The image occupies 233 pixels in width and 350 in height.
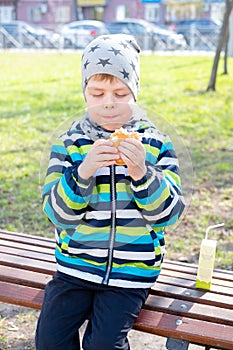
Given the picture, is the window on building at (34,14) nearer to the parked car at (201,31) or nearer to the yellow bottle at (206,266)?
the parked car at (201,31)

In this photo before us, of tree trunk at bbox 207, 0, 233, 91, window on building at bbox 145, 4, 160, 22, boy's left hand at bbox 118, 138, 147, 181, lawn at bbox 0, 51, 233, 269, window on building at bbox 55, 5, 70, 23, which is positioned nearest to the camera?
boy's left hand at bbox 118, 138, 147, 181

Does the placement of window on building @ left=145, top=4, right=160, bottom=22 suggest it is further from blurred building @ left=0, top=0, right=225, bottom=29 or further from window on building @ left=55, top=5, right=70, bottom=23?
window on building @ left=55, top=5, right=70, bottom=23

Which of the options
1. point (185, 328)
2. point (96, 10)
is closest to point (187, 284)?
point (185, 328)

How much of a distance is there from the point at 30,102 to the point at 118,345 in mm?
6785

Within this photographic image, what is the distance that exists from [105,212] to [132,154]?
0.89ft

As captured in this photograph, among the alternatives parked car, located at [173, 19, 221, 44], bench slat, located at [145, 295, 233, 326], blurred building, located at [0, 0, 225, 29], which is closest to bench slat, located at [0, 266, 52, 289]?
bench slat, located at [145, 295, 233, 326]

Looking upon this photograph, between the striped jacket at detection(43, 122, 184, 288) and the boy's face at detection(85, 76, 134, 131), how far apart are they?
0.11 metres

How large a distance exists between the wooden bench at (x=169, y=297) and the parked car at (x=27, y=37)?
67.9 ft

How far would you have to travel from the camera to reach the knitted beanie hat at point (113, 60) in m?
1.92

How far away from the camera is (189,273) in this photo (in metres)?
2.35

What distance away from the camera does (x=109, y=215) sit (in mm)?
1946

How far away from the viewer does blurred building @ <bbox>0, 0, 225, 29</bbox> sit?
97.8 feet

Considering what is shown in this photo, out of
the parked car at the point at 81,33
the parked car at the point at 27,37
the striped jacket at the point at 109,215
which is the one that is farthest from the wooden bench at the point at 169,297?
the parked car at the point at 27,37

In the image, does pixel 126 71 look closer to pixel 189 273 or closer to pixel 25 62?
pixel 189 273
